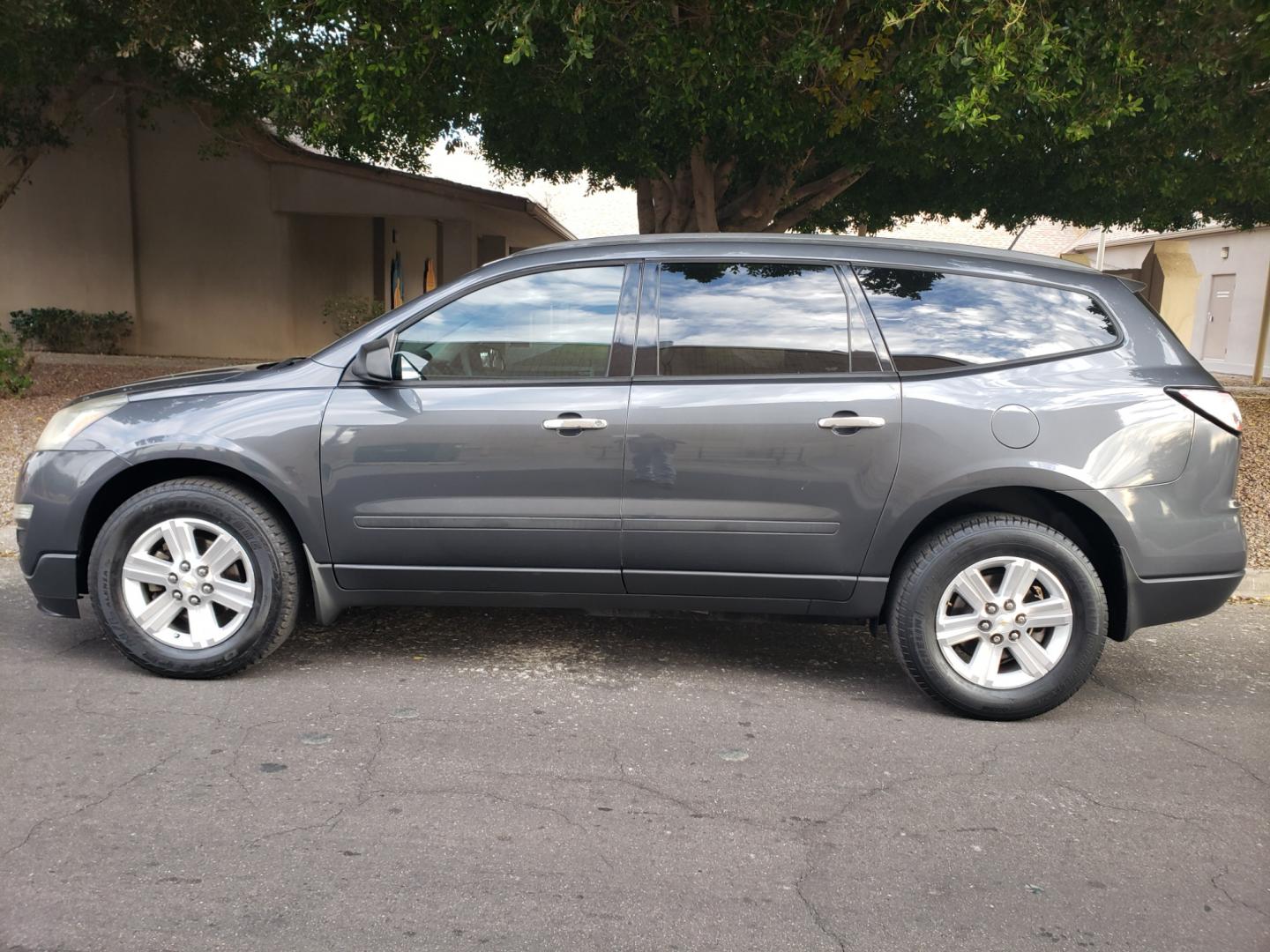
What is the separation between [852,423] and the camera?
13.4 ft

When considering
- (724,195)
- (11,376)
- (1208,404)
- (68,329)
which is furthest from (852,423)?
(68,329)

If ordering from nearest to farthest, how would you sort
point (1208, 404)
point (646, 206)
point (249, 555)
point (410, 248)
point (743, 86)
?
1. point (1208, 404)
2. point (249, 555)
3. point (743, 86)
4. point (646, 206)
5. point (410, 248)

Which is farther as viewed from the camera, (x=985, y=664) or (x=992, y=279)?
(x=992, y=279)

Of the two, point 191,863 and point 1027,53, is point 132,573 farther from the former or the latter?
point 1027,53

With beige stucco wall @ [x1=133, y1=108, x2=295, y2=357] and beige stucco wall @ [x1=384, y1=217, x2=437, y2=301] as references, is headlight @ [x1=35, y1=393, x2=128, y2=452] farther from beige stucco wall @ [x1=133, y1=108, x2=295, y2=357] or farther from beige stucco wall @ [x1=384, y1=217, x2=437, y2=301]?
beige stucco wall @ [x1=384, y1=217, x2=437, y2=301]

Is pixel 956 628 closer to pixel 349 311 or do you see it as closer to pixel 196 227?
pixel 349 311

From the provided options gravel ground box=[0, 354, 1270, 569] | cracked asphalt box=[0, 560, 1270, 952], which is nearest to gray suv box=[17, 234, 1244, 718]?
cracked asphalt box=[0, 560, 1270, 952]

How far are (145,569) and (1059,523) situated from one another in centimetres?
367

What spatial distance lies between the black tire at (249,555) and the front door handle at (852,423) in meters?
2.20

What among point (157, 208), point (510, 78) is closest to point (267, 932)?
point (510, 78)

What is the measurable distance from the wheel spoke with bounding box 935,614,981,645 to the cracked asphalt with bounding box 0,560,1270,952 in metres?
0.34

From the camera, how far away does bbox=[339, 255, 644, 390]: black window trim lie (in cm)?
425

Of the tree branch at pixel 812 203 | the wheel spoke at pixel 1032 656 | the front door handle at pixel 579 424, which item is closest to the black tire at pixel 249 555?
the front door handle at pixel 579 424

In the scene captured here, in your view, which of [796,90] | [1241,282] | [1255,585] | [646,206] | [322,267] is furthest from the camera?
[1241,282]
